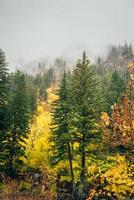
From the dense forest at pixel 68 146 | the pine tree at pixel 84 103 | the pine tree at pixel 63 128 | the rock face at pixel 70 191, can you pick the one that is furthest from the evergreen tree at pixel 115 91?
the pine tree at pixel 84 103

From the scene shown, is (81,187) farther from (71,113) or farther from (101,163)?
(71,113)

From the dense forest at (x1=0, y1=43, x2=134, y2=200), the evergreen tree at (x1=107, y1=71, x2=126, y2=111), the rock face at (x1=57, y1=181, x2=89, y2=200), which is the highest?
the evergreen tree at (x1=107, y1=71, x2=126, y2=111)

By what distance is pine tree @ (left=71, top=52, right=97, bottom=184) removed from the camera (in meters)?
35.4

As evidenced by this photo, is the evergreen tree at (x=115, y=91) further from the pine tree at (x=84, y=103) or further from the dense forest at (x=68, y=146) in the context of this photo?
the pine tree at (x=84, y=103)

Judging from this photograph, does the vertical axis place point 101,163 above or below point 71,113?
below

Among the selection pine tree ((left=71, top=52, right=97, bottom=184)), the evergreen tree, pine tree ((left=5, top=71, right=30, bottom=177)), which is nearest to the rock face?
pine tree ((left=71, top=52, right=97, bottom=184))

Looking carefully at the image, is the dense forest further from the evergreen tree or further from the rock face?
the evergreen tree

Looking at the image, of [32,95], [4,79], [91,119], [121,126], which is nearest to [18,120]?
[4,79]

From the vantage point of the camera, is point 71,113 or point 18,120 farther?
point 18,120

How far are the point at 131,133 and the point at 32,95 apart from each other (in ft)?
223

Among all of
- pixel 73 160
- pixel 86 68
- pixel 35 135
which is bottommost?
pixel 73 160

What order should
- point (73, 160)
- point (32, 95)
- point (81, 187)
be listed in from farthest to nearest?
point (32, 95) < point (73, 160) < point (81, 187)

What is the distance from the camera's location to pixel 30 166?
46188mm

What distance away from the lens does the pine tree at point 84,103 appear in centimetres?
3544
